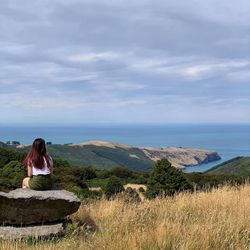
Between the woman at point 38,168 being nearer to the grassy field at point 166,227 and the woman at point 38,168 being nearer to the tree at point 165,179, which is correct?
the grassy field at point 166,227

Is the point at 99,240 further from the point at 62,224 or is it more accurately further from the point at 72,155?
the point at 72,155

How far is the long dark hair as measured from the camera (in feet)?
24.1

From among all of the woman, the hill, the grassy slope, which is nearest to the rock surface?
the woman

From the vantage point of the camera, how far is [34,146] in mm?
7359

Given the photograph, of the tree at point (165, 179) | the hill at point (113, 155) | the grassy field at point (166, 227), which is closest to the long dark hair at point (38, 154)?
the grassy field at point (166, 227)

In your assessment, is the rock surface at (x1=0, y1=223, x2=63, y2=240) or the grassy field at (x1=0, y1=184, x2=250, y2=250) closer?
the grassy field at (x1=0, y1=184, x2=250, y2=250)

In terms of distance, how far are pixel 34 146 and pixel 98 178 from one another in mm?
53296

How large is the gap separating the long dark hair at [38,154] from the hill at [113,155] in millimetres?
98922

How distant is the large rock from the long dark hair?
571 mm

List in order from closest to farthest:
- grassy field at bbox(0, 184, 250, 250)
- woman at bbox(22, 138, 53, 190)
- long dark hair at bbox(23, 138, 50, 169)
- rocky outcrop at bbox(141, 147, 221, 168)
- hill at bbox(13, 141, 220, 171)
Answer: grassy field at bbox(0, 184, 250, 250)
woman at bbox(22, 138, 53, 190)
long dark hair at bbox(23, 138, 50, 169)
hill at bbox(13, 141, 220, 171)
rocky outcrop at bbox(141, 147, 221, 168)

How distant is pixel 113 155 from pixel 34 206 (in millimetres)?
132199

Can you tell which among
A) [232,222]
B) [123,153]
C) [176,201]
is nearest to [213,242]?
[232,222]

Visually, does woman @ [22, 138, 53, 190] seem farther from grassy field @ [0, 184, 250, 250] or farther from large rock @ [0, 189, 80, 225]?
grassy field @ [0, 184, 250, 250]

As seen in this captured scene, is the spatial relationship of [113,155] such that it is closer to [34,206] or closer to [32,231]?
[34,206]
